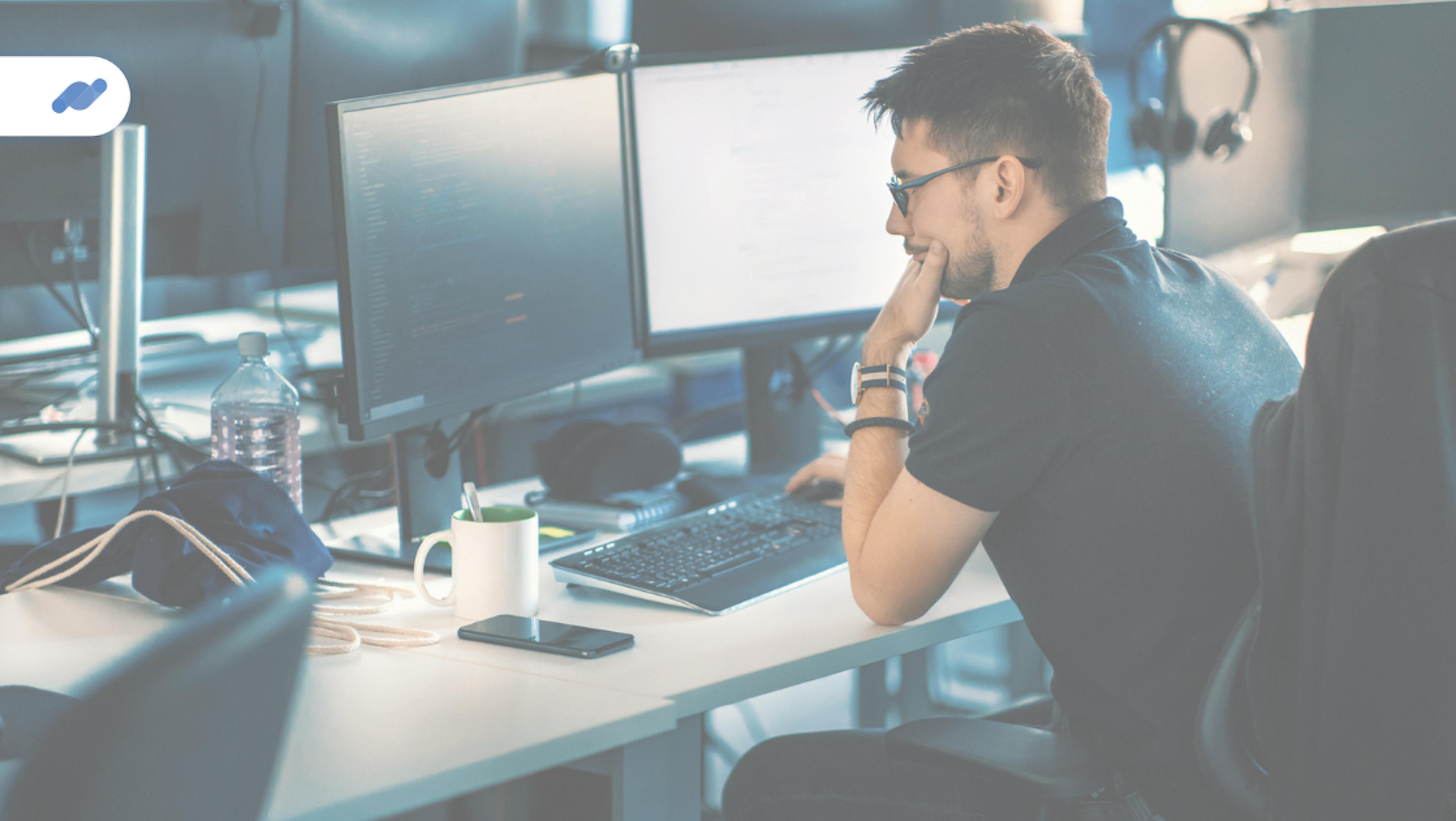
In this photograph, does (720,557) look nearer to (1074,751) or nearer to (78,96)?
(1074,751)

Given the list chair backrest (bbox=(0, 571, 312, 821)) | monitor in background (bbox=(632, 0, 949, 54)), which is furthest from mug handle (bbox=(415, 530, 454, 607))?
monitor in background (bbox=(632, 0, 949, 54))

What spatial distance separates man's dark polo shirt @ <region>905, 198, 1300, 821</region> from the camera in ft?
3.55

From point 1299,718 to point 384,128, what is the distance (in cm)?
94

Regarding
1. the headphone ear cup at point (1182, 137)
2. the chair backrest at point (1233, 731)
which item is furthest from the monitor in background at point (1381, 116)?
the chair backrest at point (1233, 731)

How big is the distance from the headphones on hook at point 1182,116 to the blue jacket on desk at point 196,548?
5.26 feet

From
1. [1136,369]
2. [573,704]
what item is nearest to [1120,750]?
[1136,369]

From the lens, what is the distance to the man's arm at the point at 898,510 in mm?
1136

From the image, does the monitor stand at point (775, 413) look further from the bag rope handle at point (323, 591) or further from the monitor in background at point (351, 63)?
the bag rope handle at point (323, 591)

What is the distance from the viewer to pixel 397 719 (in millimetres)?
997

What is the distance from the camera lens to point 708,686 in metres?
1.07

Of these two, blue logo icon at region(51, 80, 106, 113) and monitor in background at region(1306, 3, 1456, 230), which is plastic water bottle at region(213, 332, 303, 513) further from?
monitor in background at region(1306, 3, 1456, 230)

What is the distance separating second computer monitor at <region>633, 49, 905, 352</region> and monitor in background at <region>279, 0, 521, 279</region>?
0.30 metres

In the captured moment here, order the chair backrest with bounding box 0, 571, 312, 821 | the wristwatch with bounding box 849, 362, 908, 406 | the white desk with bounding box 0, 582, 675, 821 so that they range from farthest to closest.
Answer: the wristwatch with bounding box 849, 362, 908, 406 → the white desk with bounding box 0, 582, 675, 821 → the chair backrest with bounding box 0, 571, 312, 821

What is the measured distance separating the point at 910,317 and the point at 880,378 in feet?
0.25
